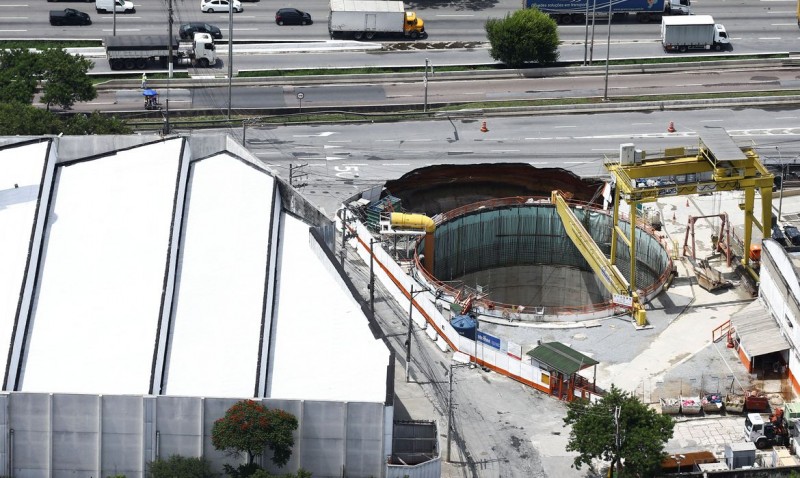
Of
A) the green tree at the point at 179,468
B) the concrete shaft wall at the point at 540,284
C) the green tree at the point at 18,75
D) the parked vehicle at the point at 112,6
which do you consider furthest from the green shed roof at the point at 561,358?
the parked vehicle at the point at 112,6

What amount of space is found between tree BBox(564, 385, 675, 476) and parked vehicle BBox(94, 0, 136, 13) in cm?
8912

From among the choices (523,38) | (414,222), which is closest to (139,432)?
(414,222)

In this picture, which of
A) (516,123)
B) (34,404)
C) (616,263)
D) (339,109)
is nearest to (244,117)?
(339,109)

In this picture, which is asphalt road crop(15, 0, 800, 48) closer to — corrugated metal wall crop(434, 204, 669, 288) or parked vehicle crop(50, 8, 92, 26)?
parked vehicle crop(50, 8, 92, 26)

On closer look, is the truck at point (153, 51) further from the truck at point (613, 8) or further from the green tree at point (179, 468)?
the green tree at point (179, 468)

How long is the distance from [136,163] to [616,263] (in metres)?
40.2

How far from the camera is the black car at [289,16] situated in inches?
6427

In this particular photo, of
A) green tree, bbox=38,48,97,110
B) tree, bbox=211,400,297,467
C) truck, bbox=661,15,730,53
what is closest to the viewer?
tree, bbox=211,400,297,467

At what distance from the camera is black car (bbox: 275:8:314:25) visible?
16325 centimetres

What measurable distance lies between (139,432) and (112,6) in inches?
3344

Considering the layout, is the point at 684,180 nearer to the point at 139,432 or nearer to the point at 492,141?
the point at 492,141

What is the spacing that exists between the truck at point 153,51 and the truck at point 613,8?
32080 millimetres

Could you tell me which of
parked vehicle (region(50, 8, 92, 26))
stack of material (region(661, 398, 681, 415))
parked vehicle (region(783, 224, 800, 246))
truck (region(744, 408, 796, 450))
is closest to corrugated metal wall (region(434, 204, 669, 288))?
parked vehicle (region(783, 224, 800, 246))

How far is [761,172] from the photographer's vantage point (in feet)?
371
